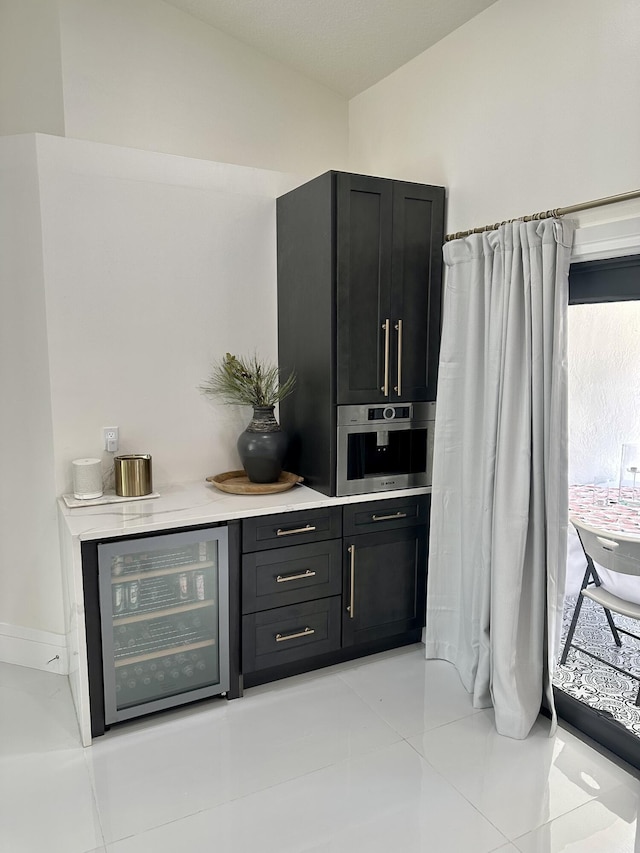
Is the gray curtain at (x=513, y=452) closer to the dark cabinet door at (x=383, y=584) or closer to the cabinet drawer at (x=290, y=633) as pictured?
the dark cabinet door at (x=383, y=584)

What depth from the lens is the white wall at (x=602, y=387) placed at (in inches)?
90.8

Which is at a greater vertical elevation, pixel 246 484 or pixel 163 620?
pixel 246 484

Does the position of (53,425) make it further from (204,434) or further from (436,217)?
(436,217)

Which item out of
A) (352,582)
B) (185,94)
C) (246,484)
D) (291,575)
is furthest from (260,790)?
(185,94)

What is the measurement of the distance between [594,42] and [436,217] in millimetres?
910

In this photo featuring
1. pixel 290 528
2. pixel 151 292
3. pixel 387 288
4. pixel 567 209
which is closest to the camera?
pixel 567 209

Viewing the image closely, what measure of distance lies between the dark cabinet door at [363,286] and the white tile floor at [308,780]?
4.45 ft

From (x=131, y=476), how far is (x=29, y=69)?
1.88 m

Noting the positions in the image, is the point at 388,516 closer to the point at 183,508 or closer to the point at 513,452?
the point at 513,452

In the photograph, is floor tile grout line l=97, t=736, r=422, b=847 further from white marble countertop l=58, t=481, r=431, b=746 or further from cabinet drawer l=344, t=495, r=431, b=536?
cabinet drawer l=344, t=495, r=431, b=536

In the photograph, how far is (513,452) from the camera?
2.46m

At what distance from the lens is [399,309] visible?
2.85 meters

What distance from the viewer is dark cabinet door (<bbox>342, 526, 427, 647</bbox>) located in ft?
9.37

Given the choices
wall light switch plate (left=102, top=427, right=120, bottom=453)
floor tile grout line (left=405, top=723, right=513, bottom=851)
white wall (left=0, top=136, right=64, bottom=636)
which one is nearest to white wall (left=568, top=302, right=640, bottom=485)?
floor tile grout line (left=405, top=723, right=513, bottom=851)
